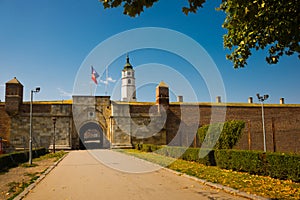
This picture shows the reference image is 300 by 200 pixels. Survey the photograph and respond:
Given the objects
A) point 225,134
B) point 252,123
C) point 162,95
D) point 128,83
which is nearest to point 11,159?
point 225,134

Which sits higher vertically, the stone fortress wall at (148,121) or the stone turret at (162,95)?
the stone turret at (162,95)

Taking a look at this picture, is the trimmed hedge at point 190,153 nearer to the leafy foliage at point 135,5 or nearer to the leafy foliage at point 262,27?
the leafy foliage at point 262,27

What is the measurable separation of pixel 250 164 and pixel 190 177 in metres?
3.02

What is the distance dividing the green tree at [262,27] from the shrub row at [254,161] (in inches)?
139

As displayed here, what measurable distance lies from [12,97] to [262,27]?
2511 cm

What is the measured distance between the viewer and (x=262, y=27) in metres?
7.98

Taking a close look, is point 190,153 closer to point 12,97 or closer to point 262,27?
point 262,27

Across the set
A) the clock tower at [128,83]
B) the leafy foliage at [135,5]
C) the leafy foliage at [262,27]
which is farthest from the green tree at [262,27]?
the clock tower at [128,83]

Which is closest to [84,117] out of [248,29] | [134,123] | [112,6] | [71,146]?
[71,146]

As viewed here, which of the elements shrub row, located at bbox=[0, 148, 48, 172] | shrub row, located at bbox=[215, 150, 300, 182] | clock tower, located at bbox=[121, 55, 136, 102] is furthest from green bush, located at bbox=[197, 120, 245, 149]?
clock tower, located at bbox=[121, 55, 136, 102]

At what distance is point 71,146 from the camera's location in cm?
2836

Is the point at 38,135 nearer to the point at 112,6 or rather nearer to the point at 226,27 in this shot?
the point at 226,27

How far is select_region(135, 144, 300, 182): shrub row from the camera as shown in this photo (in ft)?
30.4

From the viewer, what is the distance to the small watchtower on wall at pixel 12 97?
1041 inches
